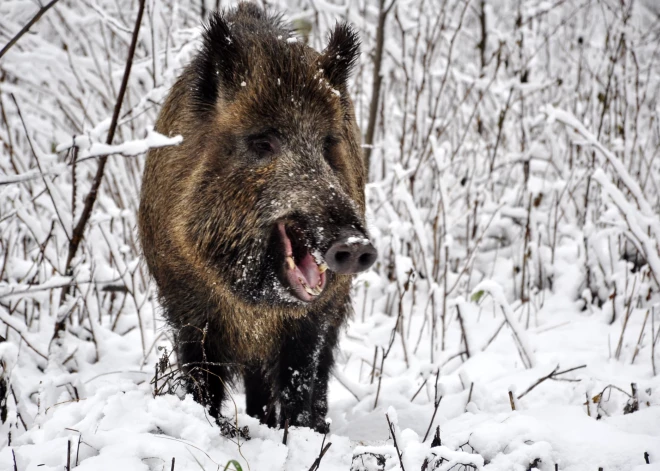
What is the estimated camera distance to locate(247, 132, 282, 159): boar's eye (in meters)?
2.24

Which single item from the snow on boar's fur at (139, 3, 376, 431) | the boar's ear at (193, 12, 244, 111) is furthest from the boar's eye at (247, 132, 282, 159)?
the boar's ear at (193, 12, 244, 111)

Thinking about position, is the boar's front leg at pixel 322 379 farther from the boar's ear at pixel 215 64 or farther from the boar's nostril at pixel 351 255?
the boar's ear at pixel 215 64

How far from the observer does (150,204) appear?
2.61m

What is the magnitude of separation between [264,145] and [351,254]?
65 cm

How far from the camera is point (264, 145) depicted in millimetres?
2260

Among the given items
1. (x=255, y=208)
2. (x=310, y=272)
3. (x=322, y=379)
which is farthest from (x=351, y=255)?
(x=322, y=379)

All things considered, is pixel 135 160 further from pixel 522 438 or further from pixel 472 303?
pixel 522 438

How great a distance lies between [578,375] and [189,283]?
175 cm

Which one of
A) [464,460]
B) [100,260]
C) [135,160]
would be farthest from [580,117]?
[464,460]

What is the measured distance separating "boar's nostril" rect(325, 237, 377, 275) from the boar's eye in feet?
1.83

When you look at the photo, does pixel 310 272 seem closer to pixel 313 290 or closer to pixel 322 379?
pixel 313 290

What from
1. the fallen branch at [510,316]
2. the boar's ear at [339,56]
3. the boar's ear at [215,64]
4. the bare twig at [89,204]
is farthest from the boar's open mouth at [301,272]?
the fallen branch at [510,316]

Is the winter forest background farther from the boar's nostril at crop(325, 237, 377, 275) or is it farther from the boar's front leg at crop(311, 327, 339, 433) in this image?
the boar's nostril at crop(325, 237, 377, 275)

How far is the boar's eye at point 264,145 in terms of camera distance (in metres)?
2.24
